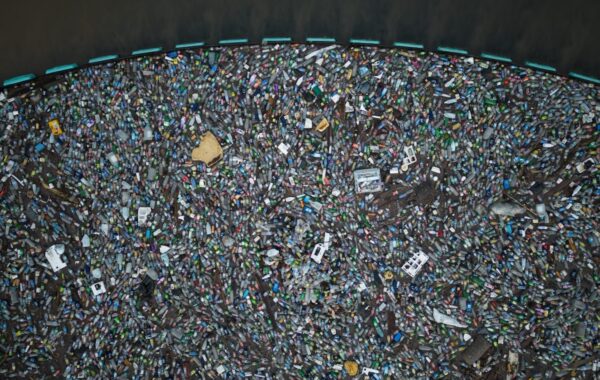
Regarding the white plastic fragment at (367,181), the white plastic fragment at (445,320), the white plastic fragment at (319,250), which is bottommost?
the white plastic fragment at (445,320)

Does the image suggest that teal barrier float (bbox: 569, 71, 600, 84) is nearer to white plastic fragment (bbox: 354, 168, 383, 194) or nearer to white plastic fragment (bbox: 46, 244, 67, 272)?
white plastic fragment (bbox: 354, 168, 383, 194)

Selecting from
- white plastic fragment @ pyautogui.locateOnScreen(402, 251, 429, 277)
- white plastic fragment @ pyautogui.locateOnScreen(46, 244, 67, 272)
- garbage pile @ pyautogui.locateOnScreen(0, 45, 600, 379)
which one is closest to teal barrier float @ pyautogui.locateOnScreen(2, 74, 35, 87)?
garbage pile @ pyautogui.locateOnScreen(0, 45, 600, 379)

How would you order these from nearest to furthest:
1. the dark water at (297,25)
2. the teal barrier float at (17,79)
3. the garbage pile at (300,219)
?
the dark water at (297,25) → the teal barrier float at (17,79) → the garbage pile at (300,219)

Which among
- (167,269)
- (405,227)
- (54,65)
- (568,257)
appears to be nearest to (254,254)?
(167,269)

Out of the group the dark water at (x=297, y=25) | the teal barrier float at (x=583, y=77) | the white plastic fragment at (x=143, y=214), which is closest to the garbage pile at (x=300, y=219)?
the white plastic fragment at (x=143, y=214)

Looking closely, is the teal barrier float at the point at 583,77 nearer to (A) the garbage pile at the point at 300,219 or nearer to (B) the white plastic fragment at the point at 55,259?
(A) the garbage pile at the point at 300,219

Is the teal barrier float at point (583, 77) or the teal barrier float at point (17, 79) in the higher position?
the teal barrier float at point (17, 79)
